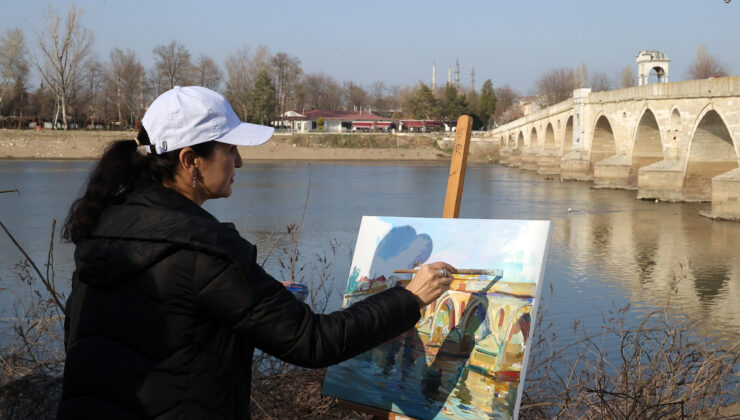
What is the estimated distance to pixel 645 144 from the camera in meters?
29.7

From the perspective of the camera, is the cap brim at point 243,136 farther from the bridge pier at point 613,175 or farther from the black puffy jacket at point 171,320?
the bridge pier at point 613,175

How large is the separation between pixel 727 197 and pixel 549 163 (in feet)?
82.5

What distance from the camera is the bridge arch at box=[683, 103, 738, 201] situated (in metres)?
22.7

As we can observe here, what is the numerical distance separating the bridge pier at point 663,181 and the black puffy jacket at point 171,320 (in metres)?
23.0

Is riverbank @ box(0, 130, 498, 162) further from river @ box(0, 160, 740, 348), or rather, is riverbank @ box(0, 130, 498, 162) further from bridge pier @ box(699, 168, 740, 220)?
bridge pier @ box(699, 168, 740, 220)

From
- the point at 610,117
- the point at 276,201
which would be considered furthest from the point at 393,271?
the point at 610,117

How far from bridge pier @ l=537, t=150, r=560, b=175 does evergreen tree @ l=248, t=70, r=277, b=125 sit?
30.8 metres

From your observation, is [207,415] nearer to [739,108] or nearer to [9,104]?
[739,108]

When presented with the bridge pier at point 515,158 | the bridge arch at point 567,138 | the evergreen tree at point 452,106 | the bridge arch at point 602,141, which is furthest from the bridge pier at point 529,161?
the evergreen tree at point 452,106

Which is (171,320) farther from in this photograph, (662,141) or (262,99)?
(262,99)

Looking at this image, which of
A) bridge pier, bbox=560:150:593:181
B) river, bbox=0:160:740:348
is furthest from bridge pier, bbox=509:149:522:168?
river, bbox=0:160:740:348

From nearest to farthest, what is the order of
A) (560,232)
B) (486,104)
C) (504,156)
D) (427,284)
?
(427,284) → (560,232) → (504,156) → (486,104)

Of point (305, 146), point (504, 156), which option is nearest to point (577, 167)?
point (504, 156)

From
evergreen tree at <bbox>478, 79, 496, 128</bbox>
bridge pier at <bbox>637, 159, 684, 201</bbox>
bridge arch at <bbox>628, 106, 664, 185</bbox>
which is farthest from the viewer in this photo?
evergreen tree at <bbox>478, 79, 496, 128</bbox>
